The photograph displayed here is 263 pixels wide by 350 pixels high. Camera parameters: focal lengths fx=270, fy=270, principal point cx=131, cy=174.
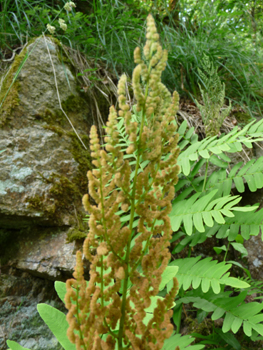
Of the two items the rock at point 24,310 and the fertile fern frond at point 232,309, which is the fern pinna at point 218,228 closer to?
the fertile fern frond at point 232,309

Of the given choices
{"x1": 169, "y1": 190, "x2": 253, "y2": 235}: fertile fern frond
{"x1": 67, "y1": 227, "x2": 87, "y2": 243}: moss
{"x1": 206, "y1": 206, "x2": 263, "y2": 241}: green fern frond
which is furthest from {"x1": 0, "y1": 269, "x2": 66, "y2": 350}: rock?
{"x1": 206, "y1": 206, "x2": 263, "y2": 241}: green fern frond

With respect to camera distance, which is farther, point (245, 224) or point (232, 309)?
point (245, 224)

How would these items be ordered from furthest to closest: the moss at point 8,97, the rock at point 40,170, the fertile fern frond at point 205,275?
the moss at point 8,97 → the rock at point 40,170 → the fertile fern frond at point 205,275

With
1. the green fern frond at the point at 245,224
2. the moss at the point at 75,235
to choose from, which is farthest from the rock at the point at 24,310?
the green fern frond at the point at 245,224

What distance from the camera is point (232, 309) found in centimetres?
128

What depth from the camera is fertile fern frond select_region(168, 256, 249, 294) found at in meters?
1.12

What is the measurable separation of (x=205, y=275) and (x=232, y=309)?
9.6 inches

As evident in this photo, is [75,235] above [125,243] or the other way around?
the other way around

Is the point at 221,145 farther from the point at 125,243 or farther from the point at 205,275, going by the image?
the point at 125,243

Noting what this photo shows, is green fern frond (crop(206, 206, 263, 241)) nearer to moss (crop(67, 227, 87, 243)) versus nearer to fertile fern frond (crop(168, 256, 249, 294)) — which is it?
fertile fern frond (crop(168, 256, 249, 294))

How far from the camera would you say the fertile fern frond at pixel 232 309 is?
3.84ft

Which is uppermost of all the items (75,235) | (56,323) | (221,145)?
(221,145)

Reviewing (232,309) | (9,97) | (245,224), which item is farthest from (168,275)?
(9,97)

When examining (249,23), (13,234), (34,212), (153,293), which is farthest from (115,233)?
(249,23)
